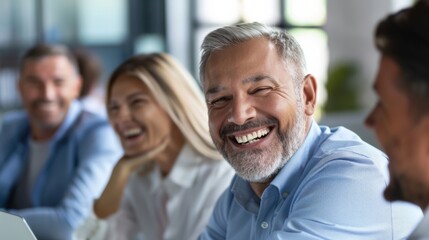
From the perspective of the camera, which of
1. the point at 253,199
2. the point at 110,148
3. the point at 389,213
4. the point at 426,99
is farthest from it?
the point at 110,148

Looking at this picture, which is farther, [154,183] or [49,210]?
[49,210]

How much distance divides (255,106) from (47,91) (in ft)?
6.60

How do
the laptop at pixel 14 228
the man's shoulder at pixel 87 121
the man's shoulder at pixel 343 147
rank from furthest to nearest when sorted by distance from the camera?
the man's shoulder at pixel 87 121
the man's shoulder at pixel 343 147
the laptop at pixel 14 228

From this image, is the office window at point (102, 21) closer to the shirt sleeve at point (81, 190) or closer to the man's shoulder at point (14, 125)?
the man's shoulder at point (14, 125)

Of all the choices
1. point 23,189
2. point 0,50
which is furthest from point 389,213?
point 0,50

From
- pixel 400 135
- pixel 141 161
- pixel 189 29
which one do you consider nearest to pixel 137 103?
pixel 141 161

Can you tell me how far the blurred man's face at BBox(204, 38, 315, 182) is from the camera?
1.86m

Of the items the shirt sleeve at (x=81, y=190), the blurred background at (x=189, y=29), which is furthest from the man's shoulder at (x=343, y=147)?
the blurred background at (x=189, y=29)

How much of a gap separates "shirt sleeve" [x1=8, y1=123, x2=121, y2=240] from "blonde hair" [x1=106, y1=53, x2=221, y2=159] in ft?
1.78

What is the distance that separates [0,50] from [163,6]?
5.69 ft

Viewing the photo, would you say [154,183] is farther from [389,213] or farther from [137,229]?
[389,213]

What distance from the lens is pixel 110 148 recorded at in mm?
3492

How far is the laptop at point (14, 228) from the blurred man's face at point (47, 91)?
2016 mm

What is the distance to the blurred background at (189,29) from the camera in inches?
303
